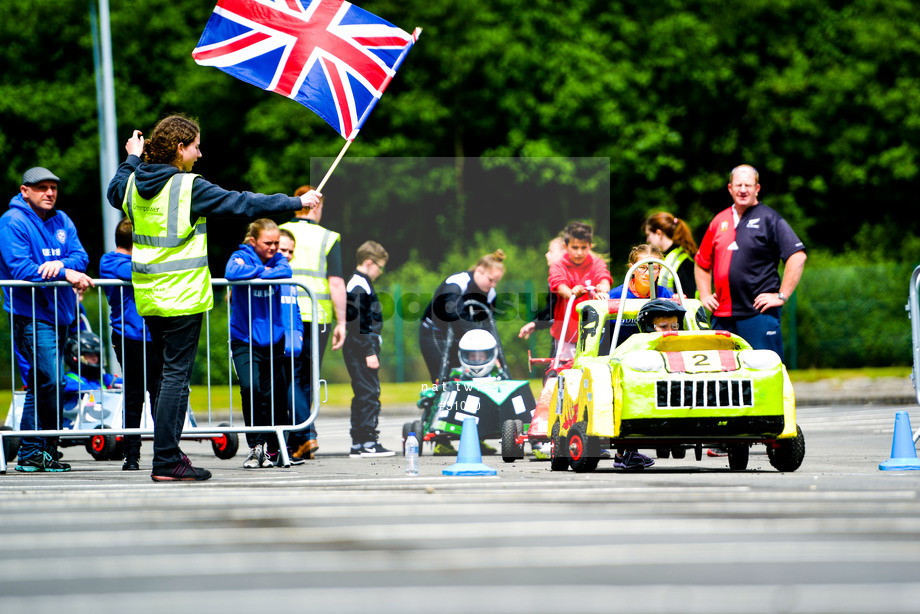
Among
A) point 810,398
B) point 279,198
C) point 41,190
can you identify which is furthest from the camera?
point 810,398

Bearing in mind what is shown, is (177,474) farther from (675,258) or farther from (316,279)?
(675,258)

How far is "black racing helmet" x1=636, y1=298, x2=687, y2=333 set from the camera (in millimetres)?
9617

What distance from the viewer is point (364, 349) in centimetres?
1252

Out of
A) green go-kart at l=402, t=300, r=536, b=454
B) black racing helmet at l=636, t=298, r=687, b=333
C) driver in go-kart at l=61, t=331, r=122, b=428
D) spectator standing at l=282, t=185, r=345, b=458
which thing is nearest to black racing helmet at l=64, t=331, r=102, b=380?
driver in go-kart at l=61, t=331, r=122, b=428

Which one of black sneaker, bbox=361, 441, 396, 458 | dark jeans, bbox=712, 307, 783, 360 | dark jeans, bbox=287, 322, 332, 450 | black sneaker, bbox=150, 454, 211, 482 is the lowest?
black sneaker, bbox=361, 441, 396, 458

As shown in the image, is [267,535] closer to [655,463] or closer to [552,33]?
[655,463]

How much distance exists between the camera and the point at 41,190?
35.2 ft

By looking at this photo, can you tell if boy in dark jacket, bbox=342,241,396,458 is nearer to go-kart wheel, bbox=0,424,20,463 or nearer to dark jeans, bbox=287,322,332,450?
dark jeans, bbox=287,322,332,450

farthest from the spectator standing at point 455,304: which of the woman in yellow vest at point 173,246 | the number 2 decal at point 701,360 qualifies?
the number 2 decal at point 701,360

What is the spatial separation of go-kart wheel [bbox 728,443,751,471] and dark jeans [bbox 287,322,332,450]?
10.8 ft

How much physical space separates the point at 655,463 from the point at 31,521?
17.4ft

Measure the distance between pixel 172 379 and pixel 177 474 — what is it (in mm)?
599

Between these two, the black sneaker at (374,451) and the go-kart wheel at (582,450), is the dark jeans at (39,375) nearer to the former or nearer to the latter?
the black sneaker at (374,451)

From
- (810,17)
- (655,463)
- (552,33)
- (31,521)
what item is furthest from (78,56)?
(31,521)
